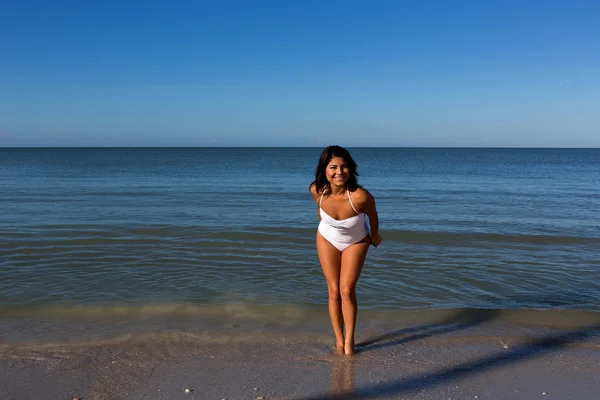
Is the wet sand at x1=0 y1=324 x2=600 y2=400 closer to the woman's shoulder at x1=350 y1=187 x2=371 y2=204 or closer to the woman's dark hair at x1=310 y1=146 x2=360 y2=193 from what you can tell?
the woman's shoulder at x1=350 y1=187 x2=371 y2=204

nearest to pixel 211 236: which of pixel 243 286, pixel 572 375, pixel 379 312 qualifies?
pixel 243 286

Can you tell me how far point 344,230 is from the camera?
4.32 m

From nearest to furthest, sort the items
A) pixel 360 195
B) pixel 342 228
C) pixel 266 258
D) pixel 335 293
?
pixel 360 195, pixel 342 228, pixel 335 293, pixel 266 258

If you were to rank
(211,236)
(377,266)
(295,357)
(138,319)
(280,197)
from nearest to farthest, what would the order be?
(295,357), (138,319), (377,266), (211,236), (280,197)

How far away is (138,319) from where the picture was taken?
5.68m

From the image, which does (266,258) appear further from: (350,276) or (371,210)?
(371,210)

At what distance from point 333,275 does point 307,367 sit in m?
0.82

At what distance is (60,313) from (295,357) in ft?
9.81

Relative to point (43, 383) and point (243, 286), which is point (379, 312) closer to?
point (243, 286)

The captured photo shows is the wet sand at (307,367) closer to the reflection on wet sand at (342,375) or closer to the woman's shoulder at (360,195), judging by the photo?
the reflection on wet sand at (342,375)

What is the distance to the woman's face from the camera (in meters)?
4.15

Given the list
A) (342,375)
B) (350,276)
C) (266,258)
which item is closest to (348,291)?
(350,276)

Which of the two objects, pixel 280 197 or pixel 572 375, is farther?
pixel 280 197

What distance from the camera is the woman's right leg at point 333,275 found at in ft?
14.7
